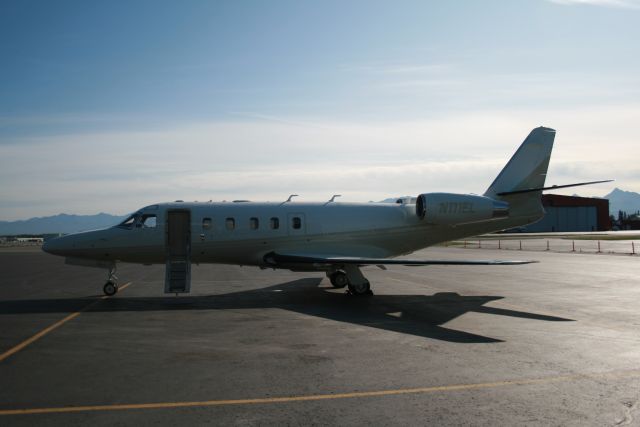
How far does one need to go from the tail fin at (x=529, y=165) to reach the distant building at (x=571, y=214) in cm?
9931

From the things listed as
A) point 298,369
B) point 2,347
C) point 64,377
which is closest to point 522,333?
point 298,369

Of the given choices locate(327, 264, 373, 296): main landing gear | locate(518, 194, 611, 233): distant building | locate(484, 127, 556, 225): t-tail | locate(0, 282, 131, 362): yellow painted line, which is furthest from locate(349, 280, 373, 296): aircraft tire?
locate(518, 194, 611, 233): distant building

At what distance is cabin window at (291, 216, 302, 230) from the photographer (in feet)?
58.5

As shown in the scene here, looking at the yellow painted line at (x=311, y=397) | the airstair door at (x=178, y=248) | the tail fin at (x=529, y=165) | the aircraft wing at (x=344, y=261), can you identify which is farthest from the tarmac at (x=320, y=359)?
the tail fin at (x=529, y=165)

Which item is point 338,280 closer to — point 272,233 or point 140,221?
point 272,233

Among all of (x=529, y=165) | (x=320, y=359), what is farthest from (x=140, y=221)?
(x=529, y=165)

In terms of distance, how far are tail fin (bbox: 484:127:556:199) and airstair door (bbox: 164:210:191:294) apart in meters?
10.9

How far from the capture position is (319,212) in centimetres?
1823

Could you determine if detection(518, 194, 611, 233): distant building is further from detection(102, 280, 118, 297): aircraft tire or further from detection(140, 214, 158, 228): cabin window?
detection(102, 280, 118, 297): aircraft tire

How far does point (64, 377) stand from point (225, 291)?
428 inches

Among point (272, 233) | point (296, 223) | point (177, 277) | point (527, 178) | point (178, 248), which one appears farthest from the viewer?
point (527, 178)

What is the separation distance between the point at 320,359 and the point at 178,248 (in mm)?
10020

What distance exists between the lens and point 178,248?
17.2 metres

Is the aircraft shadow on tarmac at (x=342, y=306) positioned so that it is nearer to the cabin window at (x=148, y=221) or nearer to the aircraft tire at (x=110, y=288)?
the aircraft tire at (x=110, y=288)
